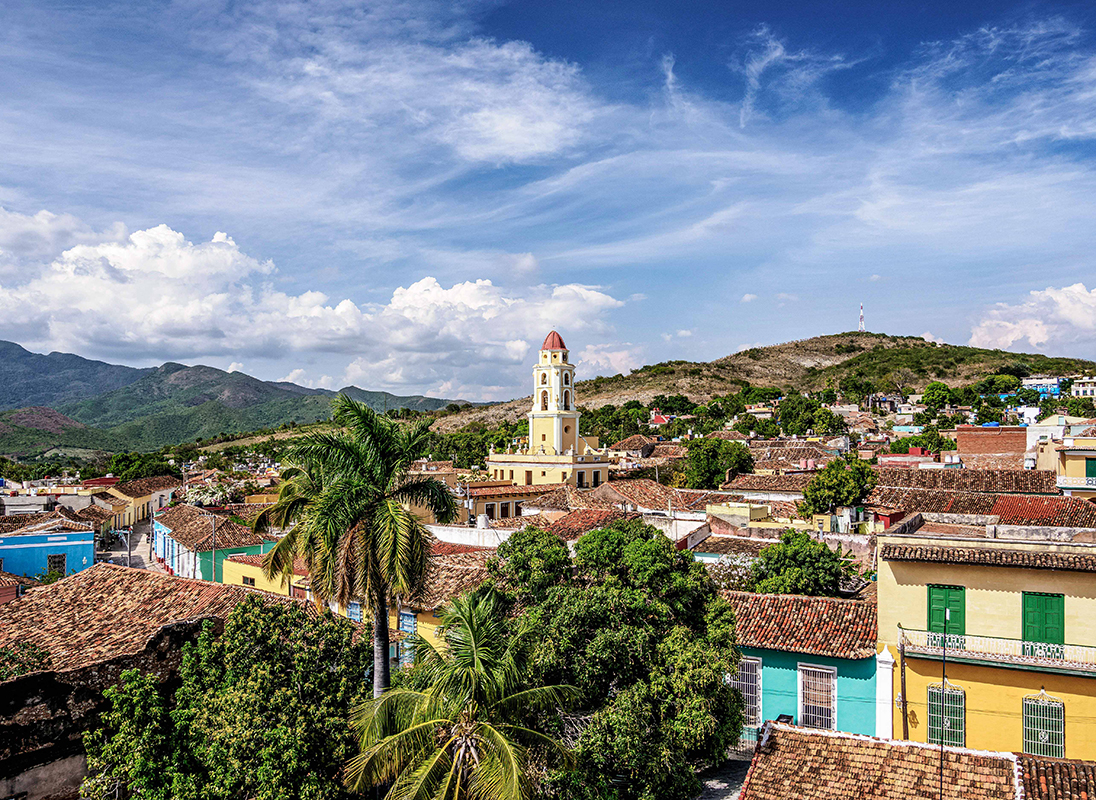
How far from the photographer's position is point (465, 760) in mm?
8594

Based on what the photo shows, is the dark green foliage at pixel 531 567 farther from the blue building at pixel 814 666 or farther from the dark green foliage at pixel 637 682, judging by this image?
the blue building at pixel 814 666

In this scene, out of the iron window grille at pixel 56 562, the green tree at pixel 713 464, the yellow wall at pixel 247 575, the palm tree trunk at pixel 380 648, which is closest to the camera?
the palm tree trunk at pixel 380 648

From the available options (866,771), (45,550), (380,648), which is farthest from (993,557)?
(45,550)

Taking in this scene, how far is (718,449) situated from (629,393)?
279ft

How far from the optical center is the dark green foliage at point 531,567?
13148mm

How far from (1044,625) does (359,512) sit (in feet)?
37.8

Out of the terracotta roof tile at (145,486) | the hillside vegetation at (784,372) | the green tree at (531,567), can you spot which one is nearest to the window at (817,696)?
the green tree at (531,567)

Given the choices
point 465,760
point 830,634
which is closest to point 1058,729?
point 830,634

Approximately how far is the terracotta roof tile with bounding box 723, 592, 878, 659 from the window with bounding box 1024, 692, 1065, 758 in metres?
2.60

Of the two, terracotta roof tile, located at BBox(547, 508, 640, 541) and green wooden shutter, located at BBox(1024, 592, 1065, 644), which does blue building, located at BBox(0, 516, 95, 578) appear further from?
green wooden shutter, located at BBox(1024, 592, 1065, 644)

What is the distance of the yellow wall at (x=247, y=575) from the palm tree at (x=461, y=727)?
1309cm

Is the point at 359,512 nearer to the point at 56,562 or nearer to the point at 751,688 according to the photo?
the point at 751,688

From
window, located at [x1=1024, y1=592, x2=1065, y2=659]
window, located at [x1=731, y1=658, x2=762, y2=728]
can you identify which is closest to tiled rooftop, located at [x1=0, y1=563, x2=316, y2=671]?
window, located at [x1=731, y1=658, x2=762, y2=728]

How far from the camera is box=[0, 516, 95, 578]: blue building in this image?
29.5 m
